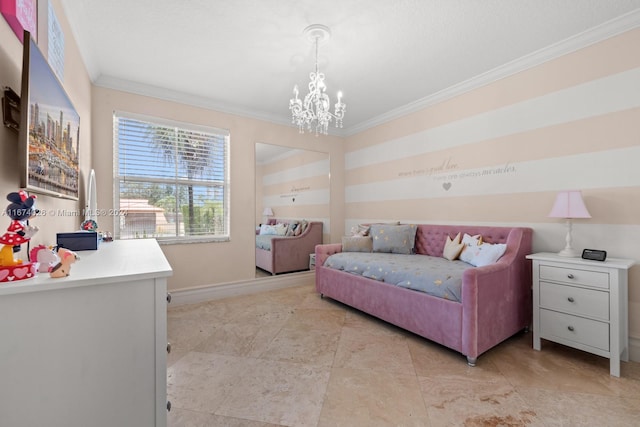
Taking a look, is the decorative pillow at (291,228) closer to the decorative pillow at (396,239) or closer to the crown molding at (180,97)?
the decorative pillow at (396,239)

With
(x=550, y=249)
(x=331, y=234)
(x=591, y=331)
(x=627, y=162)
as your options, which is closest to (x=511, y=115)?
(x=627, y=162)

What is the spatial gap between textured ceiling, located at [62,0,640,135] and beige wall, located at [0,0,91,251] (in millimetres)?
248

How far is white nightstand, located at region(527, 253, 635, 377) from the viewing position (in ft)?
6.26

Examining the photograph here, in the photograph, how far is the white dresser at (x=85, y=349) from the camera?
82 centimetres

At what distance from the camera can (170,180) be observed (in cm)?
338

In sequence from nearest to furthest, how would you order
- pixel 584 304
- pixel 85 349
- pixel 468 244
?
pixel 85 349 < pixel 584 304 < pixel 468 244

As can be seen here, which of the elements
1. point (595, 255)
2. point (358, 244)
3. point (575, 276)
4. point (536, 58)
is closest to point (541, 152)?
point (536, 58)

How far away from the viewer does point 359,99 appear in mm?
3545

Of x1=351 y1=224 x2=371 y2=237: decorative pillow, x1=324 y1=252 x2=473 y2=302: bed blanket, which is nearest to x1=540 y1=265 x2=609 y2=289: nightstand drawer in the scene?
x1=324 y1=252 x2=473 y2=302: bed blanket

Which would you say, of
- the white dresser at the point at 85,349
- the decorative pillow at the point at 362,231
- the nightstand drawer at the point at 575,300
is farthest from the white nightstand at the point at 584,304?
the white dresser at the point at 85,349

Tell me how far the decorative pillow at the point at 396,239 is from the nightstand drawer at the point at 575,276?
1391mm

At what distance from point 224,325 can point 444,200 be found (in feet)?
9.24

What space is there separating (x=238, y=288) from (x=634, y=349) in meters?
3.83

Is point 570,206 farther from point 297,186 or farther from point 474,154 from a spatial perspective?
point 297,186
